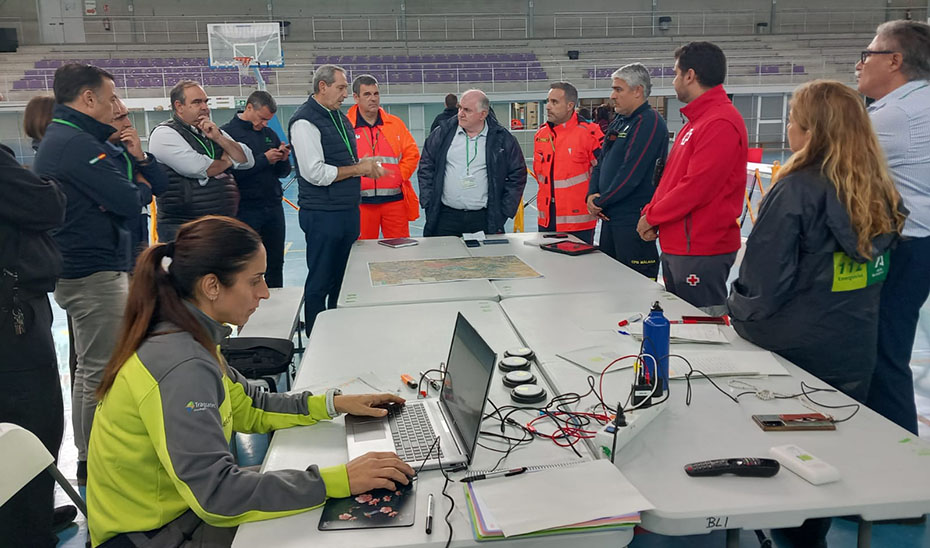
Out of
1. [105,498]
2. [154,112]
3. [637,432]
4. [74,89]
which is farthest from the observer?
[154,112]

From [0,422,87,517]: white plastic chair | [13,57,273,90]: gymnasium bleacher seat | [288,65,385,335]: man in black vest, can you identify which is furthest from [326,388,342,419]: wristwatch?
[13,57,273,90]: gymnasium bleacher seat

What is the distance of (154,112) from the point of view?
17703 millimetres

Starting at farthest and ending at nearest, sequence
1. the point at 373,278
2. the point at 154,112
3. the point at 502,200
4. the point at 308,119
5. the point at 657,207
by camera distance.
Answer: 1. the point at 154,112
2. the point at 502,200
3. the point at 308,119
4. the point at 373,278
5. the point at 657,207

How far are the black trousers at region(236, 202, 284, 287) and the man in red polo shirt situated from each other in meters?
2.62

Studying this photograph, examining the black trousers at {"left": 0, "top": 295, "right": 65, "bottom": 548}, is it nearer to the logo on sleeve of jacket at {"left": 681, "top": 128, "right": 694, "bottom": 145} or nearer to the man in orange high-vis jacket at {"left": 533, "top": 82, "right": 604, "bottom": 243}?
the logo on sleeve of jacket at {"left": 681, "top": 128, "right": 694, "bottom": 145}

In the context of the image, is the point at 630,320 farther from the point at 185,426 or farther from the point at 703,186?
the point at 185,426

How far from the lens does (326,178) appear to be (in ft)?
13.8

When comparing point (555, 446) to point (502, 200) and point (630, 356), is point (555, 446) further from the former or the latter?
point (502, 200)

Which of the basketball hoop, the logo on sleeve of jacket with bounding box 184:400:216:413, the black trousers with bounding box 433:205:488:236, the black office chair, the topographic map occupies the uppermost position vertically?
the basketball hoop

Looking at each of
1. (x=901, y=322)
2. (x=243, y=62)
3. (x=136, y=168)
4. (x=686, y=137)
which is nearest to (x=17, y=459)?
(x=136, y=168)

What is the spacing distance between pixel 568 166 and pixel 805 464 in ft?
11.4

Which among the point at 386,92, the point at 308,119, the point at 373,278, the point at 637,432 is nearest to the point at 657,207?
the point at 373,278

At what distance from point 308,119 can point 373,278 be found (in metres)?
1.41

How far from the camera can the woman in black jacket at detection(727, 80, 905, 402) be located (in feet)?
6.84
